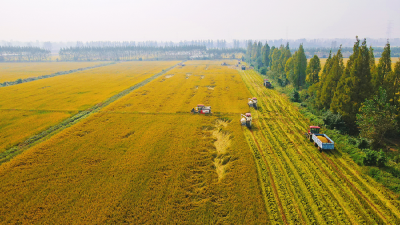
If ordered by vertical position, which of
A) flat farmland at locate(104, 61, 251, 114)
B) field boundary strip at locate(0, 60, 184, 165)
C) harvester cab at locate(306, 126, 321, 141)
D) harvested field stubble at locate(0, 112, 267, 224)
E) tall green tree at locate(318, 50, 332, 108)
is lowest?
harvested field stubble at locate(0, 112, 267, 224)

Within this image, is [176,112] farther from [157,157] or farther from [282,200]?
[282,200]

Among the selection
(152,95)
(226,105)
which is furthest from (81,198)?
(152,95)

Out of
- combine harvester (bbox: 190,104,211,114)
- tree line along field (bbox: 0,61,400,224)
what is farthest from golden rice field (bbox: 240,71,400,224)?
combine harvester (bbox: 190,104,211,114)

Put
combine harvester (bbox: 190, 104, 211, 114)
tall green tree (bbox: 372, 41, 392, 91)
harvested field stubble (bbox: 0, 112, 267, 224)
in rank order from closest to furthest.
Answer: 1. harvested field stubble (bbox: 0, 112, 267, 224)
2. tall green tree (bbox: 372, 41, 392, 91)
3. combine harvester (bbox: 190, 104, 211, 114)

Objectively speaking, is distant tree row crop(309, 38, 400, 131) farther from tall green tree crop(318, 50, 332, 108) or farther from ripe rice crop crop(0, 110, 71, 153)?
ripe rice crop crop(0, 110, 71, 153)

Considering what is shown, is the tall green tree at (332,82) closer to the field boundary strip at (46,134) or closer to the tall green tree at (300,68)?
the tall green tree at (300,68)
